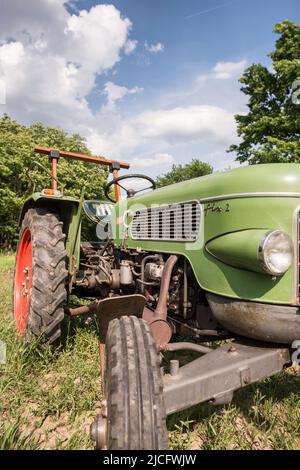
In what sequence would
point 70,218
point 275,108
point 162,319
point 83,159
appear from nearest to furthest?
1. point 162,319
2. point 70,218
3. point 83,159
4. point 275,108

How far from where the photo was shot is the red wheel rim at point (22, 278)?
3203 millimetres

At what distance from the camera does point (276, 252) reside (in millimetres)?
1539

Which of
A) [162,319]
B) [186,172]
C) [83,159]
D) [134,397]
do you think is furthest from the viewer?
[186,172]

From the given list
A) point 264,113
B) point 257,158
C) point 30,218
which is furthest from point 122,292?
point 264,113

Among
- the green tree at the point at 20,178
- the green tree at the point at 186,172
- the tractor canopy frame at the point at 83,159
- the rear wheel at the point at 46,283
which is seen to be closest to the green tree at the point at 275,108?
the green tree at the point at 20,178

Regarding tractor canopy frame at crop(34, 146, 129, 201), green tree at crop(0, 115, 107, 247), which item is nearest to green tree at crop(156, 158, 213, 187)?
green tree at crop(0, 115, 107, 247)

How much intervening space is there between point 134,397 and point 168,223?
1.28m

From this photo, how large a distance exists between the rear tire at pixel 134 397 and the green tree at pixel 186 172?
39.0 meters

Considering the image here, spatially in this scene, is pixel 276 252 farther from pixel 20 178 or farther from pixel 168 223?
pixel 20 178

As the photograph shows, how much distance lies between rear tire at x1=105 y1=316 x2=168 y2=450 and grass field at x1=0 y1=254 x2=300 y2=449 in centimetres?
58

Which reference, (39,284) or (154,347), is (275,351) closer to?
(154,347)

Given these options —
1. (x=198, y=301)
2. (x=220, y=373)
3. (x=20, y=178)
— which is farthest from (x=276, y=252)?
(x=20, y=178)

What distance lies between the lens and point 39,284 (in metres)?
2.57

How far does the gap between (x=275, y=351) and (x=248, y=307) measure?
26 cm
